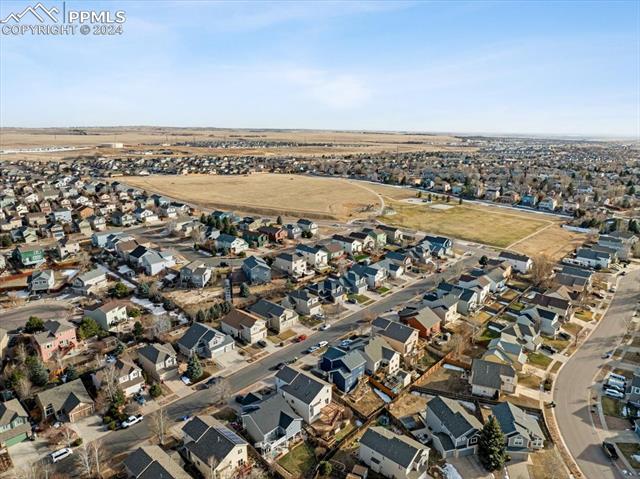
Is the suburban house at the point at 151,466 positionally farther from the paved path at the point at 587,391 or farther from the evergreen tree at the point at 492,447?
the paved path at the point at 587,391

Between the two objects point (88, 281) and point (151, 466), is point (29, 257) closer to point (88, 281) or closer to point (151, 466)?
point (88, 281)

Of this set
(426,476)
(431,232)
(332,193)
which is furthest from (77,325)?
(332,193)

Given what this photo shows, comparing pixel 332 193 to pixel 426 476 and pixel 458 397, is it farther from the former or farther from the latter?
pixel 426 476

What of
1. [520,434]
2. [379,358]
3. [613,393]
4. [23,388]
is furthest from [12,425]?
[613,393]

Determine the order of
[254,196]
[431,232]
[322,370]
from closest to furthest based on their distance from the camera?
[322,370] → [431,232] → [254,196]

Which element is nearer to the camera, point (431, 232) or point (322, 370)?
point (322, 370)

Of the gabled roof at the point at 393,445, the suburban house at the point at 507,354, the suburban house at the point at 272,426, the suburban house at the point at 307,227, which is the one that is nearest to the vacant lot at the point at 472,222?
the suburban house at the point at 307,227

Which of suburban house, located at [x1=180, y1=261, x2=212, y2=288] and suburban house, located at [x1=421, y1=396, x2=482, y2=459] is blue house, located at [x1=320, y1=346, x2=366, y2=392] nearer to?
suburban house, located at [x1=421, y1=396, x2=482, y2=459]
